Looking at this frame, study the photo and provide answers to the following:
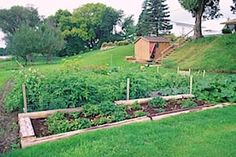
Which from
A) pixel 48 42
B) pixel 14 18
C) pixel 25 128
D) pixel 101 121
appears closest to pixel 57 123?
pixel 25 128

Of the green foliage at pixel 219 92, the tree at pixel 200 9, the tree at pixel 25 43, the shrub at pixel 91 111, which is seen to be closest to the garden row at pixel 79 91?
the green foliage at pixel 219 92

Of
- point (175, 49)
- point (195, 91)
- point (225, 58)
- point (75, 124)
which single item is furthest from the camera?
point (175, 49)

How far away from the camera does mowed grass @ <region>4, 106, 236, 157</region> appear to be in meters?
4.41

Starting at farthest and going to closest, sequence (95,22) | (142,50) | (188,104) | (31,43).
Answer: (95,22), (31,43), (142,50), (188,104)

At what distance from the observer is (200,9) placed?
25.4 meters

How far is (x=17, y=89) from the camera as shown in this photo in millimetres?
8195

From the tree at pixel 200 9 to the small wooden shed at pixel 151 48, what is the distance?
3.01m

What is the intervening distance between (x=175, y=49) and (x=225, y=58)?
803 centimetres

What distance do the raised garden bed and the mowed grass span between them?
1.31ft

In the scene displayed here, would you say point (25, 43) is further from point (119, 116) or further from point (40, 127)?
point (119, 116)

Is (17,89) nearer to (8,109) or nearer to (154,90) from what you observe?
(8,109)

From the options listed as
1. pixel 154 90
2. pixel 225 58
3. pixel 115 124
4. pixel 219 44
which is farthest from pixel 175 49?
pixel 115 124

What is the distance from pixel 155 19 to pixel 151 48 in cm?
1781

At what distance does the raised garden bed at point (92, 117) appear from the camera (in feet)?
18.1
